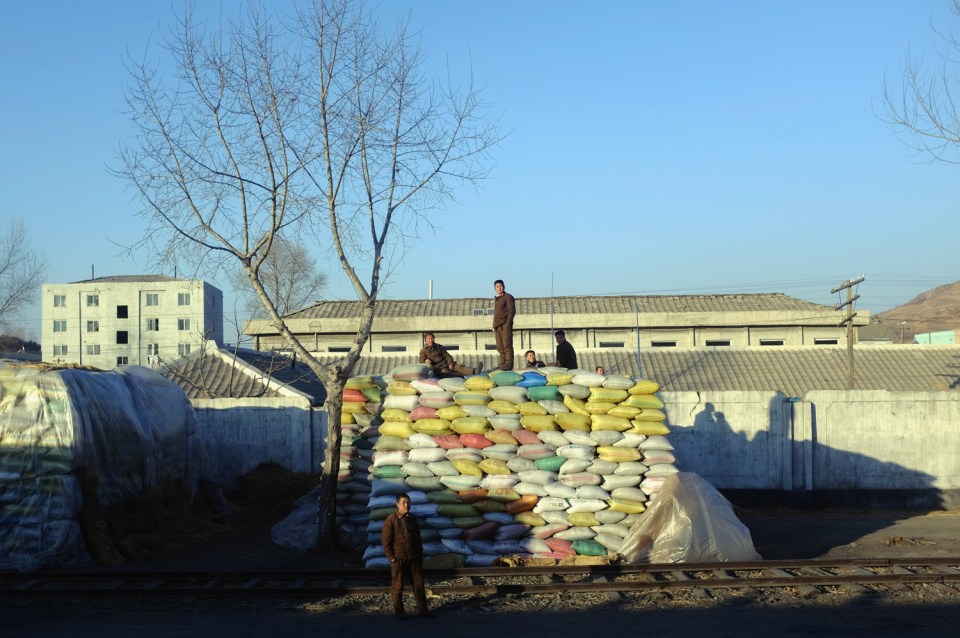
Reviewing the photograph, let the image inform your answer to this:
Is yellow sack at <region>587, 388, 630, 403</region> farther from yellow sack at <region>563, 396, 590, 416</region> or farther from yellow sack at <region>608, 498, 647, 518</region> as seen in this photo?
yellow sack at <region>608, 498, 647, 518</region>

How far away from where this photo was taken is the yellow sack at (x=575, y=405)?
435 inches

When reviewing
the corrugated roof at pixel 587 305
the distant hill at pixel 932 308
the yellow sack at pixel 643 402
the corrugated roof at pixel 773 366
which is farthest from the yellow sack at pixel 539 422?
the distant hill at pixel 932 308

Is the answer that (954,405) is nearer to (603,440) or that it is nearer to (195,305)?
(603,440)

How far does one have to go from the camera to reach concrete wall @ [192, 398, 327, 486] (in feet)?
58.4

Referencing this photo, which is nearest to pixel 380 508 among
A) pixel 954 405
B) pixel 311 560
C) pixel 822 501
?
pixel 311 560

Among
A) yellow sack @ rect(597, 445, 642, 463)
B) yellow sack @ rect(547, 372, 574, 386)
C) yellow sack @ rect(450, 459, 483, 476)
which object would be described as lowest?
yellow sack @ rect(450, 459, 483, 476)

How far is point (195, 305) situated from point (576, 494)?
Result: 68.6 metres

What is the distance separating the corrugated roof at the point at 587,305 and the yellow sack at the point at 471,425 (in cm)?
2469

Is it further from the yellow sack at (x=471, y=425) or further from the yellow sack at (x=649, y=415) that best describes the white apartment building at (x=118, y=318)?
the yellow sack at (x=649, y=415)

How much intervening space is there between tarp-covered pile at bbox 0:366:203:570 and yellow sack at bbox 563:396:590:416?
6.40 m

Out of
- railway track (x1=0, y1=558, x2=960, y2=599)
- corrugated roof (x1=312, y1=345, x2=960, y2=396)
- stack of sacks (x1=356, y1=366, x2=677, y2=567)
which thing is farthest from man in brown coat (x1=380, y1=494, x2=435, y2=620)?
corrugated roof (x1=312, y1=345, x2=960, y2=396)

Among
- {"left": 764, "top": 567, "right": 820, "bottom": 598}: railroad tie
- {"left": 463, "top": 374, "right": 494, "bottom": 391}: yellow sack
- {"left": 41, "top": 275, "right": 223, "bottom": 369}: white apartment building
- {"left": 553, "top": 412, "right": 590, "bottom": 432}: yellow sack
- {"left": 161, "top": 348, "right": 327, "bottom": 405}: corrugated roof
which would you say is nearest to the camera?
{"left": 764, "top": 567, "right": 820, "bottom": 598}: railroad tie

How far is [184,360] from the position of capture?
81.8 ft

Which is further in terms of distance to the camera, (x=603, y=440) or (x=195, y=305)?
(x=195, y=305)
